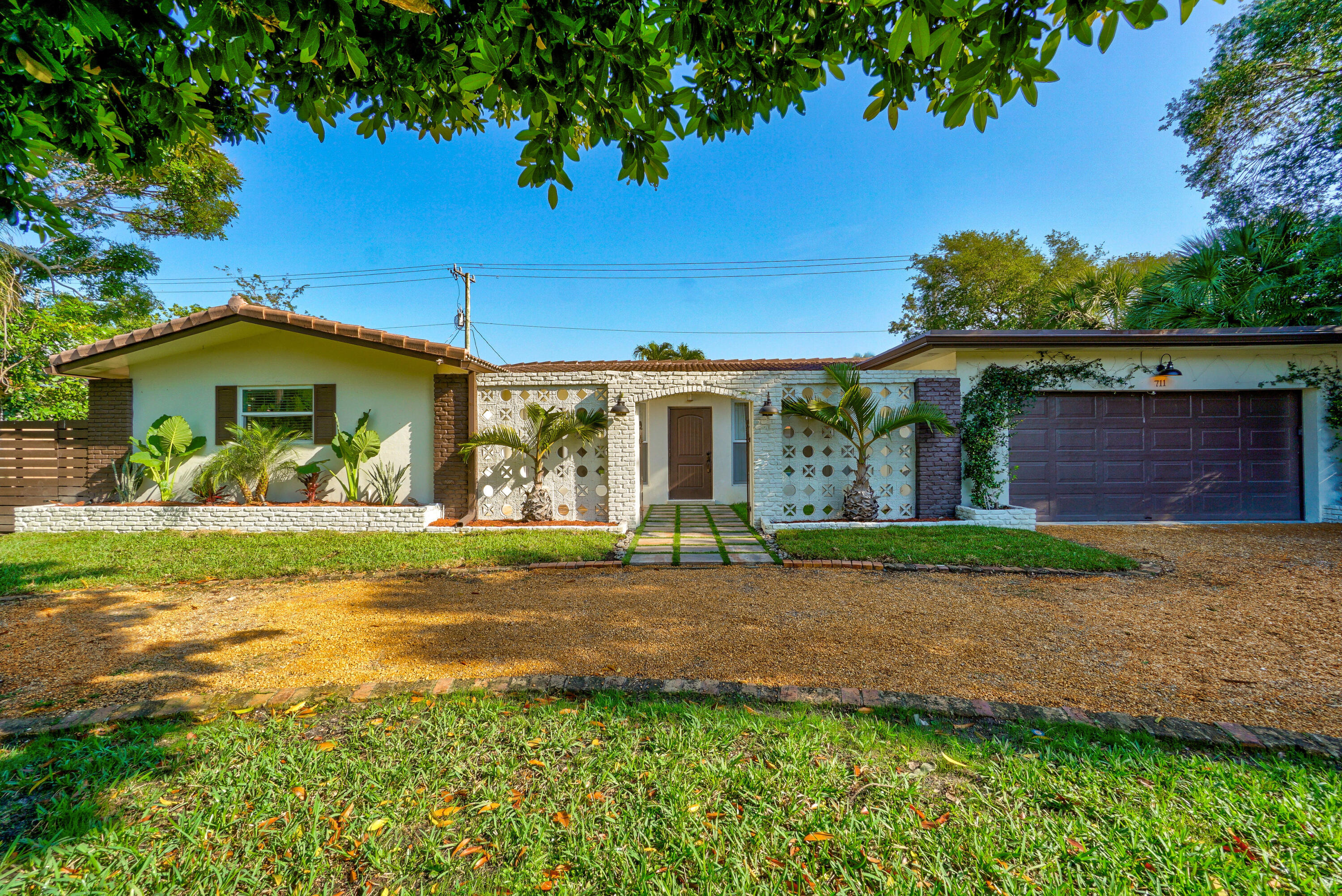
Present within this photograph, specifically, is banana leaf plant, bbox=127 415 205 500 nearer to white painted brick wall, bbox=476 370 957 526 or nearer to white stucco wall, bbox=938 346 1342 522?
white painted brick wall, bbox=476 370 957 526

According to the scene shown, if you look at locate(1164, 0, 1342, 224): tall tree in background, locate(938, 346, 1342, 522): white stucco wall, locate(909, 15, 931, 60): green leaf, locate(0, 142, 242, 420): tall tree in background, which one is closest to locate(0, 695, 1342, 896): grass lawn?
locate(909, 15, 931, 60): green leaf

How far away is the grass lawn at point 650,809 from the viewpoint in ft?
5.14

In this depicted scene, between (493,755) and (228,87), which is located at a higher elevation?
(228,87)

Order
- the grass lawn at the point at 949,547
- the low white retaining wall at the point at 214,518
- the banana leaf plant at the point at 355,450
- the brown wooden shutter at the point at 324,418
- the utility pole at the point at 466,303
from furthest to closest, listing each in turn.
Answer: the utility pole at the point at 466,303 < the brown wooden shutter at the point at 324,418 < the banana leaf plant at the point at 355,450 < the low white retaining wall at the point at 214,518 < the grass lawn at the point at 949,547

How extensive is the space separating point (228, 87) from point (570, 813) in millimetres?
4323

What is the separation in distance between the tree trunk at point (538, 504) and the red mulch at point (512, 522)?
0.23ft

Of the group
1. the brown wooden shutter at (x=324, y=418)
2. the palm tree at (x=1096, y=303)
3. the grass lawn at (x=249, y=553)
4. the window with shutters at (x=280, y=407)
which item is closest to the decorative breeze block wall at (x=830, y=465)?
the grass lawn at (x=249, y=553)

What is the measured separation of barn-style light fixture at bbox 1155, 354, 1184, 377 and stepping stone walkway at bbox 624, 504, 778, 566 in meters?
Answer: 6.94

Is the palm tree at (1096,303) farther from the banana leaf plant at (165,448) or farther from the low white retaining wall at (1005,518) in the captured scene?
the banana leaf plant at (165,448)

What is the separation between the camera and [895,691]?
2768 mm

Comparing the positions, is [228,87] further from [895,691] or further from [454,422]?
[454,422]

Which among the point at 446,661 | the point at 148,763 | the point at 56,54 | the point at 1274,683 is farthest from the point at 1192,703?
the point at 56,54

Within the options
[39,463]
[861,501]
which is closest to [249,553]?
[39,463]

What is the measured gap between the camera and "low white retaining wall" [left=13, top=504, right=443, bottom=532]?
7.89 metres
